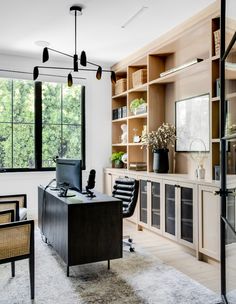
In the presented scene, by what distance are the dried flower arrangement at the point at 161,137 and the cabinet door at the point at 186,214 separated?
0.91m

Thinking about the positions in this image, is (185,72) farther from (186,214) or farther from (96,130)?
(96,130)

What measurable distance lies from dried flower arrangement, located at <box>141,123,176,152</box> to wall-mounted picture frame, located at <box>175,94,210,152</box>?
0.13 m

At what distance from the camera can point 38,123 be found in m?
5.54

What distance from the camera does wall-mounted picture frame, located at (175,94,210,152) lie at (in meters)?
4.05

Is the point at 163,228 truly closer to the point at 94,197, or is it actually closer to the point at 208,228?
the point at 208,228

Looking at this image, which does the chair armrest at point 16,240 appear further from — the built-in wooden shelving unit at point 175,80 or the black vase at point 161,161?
the black vase at point 161,161

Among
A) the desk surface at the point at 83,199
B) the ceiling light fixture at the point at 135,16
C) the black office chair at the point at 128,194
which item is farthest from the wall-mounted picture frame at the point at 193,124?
the desk surface at the point at 83,199

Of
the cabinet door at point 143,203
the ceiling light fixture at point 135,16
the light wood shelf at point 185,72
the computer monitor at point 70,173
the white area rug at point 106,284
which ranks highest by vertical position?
the ceiling light fixture at point 135,16

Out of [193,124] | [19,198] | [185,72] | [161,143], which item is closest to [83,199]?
[19,198]

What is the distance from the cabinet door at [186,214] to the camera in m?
3.69

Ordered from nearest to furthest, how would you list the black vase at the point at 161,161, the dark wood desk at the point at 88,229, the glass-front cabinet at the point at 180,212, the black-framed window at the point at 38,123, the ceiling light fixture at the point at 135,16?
the dark wood desk at the point at 88,229
the ceiling light fixture at the point at 135,16
the glass-front cabinet at the point at 180,212
the black vase at the point at 161,161
the black-framed window at the point at 38,123

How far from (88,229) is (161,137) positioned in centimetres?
198

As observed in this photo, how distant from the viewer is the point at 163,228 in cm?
420

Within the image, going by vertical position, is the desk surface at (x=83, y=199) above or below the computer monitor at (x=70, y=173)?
below
